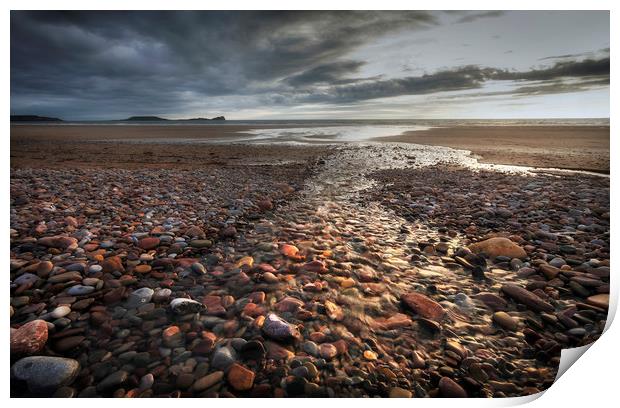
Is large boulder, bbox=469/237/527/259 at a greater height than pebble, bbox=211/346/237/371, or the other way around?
large boulder, bbox=469/237/527/259

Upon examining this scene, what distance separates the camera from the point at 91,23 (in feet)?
10.7

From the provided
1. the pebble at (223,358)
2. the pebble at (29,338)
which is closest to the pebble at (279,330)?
the pebble at (223,358)

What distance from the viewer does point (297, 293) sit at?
8.89 feet

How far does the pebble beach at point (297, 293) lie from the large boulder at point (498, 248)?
0.02m

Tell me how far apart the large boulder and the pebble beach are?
0.02m

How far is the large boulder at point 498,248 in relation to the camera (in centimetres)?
341

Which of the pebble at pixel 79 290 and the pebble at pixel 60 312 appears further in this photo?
the pebble at pixel 79 290

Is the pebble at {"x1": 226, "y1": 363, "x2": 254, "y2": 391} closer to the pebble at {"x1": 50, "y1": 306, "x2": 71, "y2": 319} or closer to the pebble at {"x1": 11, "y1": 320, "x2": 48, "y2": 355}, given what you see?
the pebble at {"x1": 11, "y1": 320, "x2": 48, "y2": 355}

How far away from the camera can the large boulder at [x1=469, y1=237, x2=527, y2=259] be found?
11.2ft

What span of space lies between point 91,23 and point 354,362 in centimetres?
431

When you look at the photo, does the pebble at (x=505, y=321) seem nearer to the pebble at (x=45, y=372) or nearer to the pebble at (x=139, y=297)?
the pebble at (x=139, y=297)

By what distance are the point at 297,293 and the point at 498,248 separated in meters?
2.52

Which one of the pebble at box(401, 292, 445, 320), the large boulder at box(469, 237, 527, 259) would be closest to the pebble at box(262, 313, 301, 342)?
the pebble at box(401, 292, 445, 320)
